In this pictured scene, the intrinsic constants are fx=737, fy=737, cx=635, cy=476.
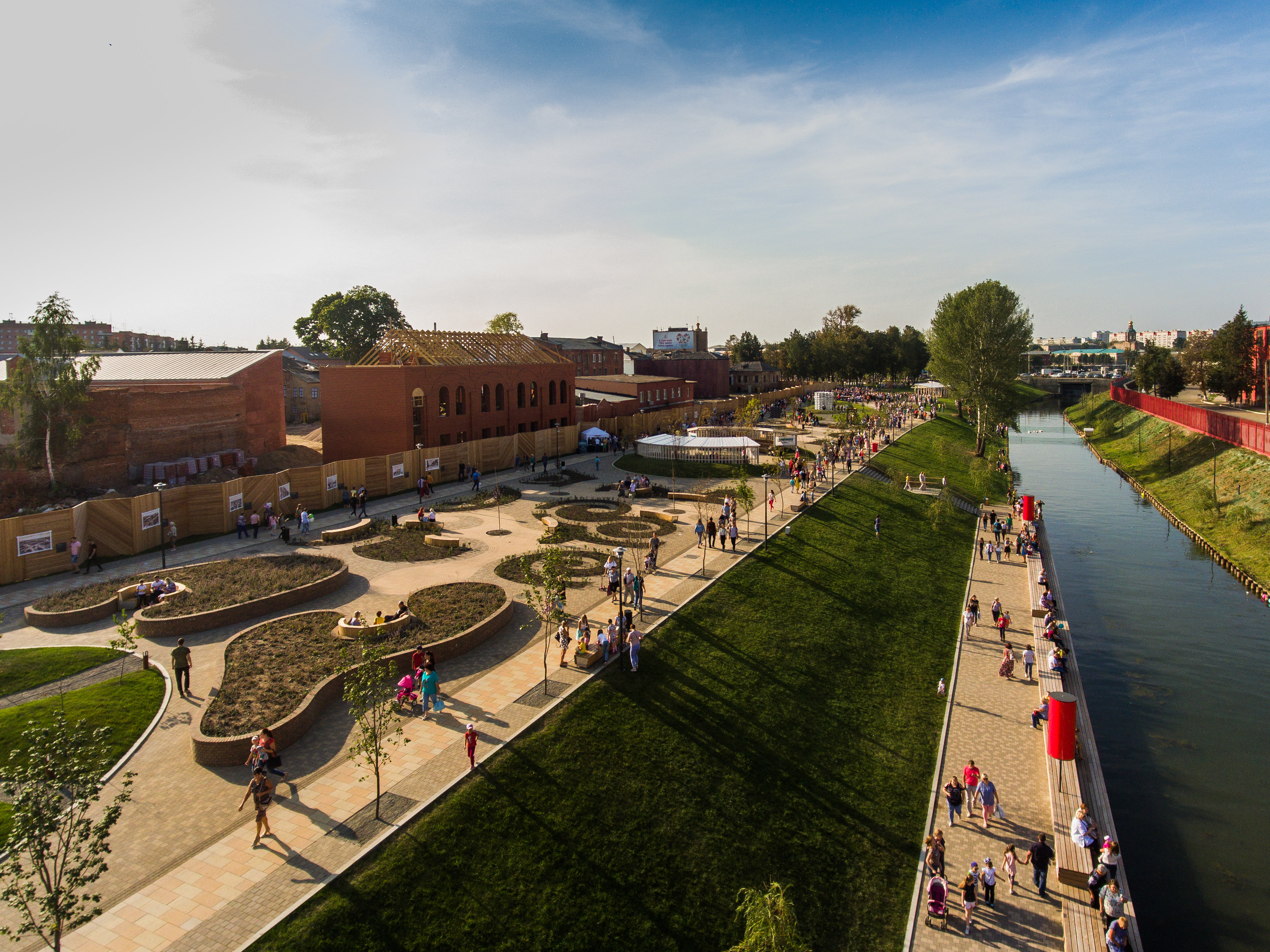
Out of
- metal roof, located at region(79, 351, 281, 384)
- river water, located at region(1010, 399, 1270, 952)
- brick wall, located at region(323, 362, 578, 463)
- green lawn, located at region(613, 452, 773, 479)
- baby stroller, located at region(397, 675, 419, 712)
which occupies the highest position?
metal roof, located at region(79, 351, 281, 384)

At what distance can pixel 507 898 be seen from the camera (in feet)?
41.0

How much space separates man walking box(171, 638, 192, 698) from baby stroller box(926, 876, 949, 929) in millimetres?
16546

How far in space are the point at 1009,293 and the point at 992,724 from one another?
5539 centimetres

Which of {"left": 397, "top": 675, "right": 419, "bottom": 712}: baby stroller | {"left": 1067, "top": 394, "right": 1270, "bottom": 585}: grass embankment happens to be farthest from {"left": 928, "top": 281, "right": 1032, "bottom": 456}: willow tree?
{"left": 397, "top": 675, "right": 419, "bottom": 712}: baby stroller

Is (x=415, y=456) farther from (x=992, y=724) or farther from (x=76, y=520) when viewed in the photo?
(x=992, y=724)

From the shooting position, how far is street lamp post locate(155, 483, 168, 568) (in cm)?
2536

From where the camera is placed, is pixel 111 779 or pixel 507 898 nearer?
pixel 507 898

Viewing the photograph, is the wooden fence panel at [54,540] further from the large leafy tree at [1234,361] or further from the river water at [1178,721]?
the large leafy tree at [1234,361]

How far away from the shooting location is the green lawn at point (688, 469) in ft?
150

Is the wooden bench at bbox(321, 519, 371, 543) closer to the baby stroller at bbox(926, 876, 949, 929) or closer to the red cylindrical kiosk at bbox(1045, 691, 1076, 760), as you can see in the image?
the baby stroller at bbox(926, 876, 949, 929)

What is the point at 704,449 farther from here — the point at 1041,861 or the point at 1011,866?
the point at 1041,861

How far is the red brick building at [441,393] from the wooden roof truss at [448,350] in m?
0.07

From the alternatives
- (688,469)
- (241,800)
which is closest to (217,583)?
(241,800)

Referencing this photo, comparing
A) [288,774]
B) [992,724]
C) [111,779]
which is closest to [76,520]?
[111,779]
